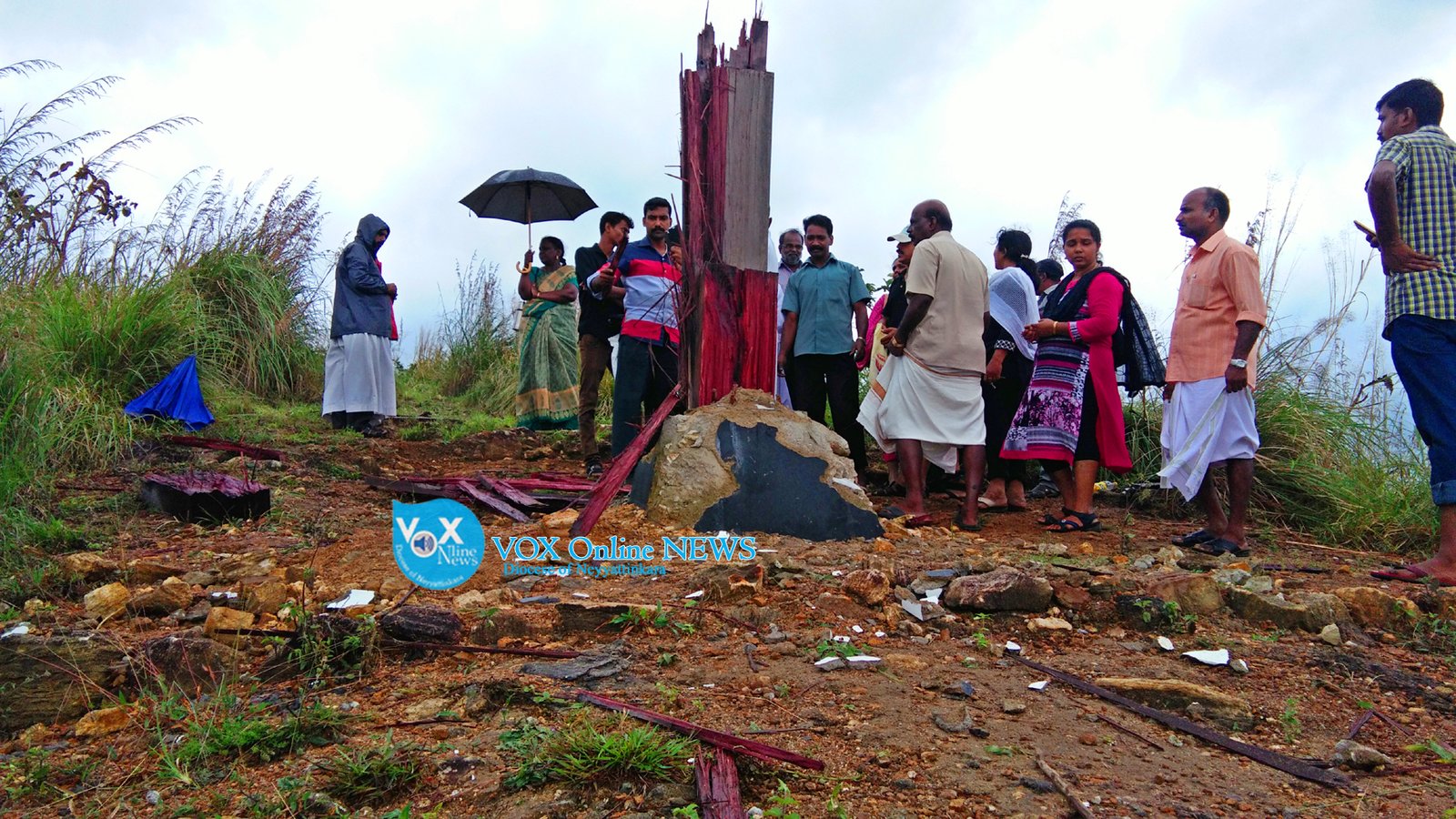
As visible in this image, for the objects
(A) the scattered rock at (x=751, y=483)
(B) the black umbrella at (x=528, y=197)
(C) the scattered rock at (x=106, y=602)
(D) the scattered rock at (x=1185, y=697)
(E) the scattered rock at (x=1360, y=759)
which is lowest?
(E) the scattered rock at (x=1360, y=759)

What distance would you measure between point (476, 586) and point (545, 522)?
0.74m

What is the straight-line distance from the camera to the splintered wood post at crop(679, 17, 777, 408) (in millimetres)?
4230

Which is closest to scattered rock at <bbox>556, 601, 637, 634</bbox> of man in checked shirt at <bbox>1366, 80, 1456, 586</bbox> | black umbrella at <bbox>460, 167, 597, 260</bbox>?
man in checked shirt at <bbox>1366, 80, 1456, 586</bbox>

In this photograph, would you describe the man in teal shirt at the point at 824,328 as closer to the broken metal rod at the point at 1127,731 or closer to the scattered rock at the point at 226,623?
the broken metal rod at the point at 1127,731

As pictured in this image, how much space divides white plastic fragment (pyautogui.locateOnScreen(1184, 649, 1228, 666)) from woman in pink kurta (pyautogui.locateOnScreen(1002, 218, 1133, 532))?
1.84 meters

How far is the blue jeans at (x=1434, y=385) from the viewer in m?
3.41

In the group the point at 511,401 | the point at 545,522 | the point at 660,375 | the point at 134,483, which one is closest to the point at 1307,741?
the point at 545,522

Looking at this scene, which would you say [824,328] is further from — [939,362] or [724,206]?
[724,206]

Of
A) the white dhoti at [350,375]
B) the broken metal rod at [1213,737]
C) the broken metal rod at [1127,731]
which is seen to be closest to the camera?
the broken metal rod at [1213,737]

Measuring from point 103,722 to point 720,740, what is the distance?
58.4 inches

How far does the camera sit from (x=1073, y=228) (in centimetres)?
454

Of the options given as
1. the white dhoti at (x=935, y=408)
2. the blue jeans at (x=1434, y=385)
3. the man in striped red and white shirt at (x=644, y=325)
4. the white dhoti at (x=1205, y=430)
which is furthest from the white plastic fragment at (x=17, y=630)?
the blue jeans at (x=1434, y=385)

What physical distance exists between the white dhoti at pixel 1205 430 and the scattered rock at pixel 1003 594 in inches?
58.6

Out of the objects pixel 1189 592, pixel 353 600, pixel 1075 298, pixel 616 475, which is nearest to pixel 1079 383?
pixel 1075 298
